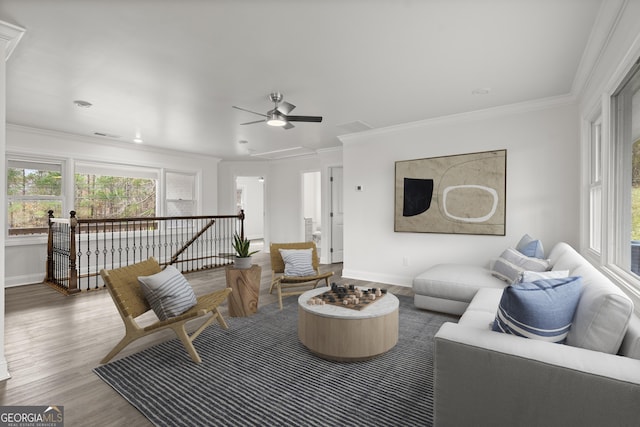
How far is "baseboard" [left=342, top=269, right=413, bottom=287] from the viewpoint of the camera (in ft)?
16.0

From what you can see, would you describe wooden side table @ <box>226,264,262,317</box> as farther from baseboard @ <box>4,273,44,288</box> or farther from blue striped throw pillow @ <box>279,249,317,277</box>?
baseboard @ <box>4,273,44,288</box>

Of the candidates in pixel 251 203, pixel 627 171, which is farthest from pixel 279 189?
pixel 627 171

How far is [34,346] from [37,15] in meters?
2.68

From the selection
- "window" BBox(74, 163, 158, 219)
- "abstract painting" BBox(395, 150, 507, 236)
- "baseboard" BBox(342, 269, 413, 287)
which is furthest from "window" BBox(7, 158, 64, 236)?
"abstract painting" BBox(395, 150, 507, 236)

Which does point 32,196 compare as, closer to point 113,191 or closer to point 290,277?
point 113,191

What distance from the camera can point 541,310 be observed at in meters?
1.45

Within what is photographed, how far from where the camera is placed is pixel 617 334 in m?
1.32

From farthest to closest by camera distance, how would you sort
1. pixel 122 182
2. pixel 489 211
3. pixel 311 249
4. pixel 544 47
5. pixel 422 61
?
pixel 122 182, pixel 311 249, pixel 489 211, pixel 422 61, pixel 544 47

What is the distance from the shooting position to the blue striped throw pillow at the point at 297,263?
4148mm

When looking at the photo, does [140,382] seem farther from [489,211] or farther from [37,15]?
[489,211]

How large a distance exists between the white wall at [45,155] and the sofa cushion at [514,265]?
21.7ft

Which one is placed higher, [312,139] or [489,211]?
[312,139]

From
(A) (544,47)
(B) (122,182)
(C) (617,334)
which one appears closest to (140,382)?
(C) (617,334)

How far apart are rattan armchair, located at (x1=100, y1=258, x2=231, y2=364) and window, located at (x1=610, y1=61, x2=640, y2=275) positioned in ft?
9.93
